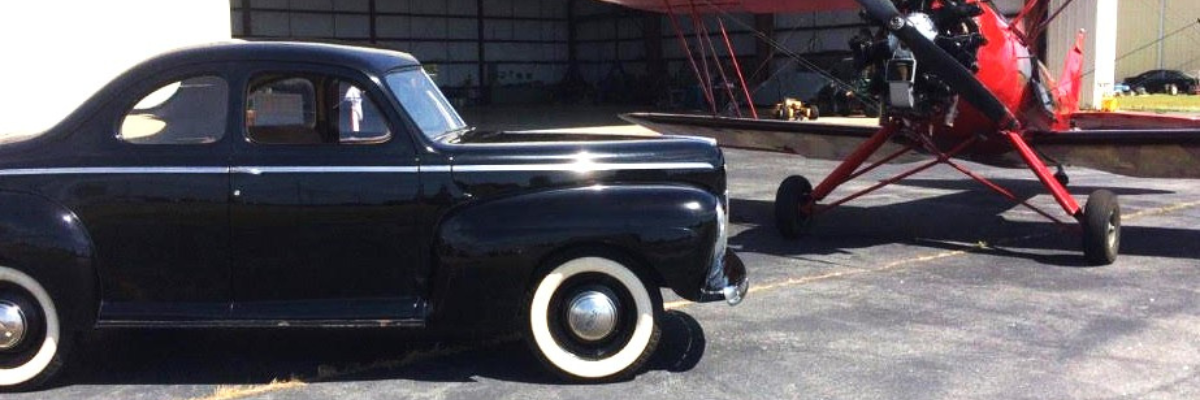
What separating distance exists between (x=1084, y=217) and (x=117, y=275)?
639cm

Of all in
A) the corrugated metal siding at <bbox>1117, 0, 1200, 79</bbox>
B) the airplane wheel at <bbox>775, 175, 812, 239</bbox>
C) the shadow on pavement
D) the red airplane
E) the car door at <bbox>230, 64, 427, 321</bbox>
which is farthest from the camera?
the corrugated metal siding at <bbox>1117, 0, 1200, 79</bbox>

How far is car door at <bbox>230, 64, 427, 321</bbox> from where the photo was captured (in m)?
4.34

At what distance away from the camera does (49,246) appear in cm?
424

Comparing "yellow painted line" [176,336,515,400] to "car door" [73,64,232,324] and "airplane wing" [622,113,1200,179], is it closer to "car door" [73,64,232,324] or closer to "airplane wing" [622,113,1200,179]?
"car door" [73,64,232,324]

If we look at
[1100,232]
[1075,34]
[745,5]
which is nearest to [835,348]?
[1100,232]

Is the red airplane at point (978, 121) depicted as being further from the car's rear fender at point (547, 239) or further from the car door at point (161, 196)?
the car door at point (161, 196)

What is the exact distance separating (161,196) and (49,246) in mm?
488

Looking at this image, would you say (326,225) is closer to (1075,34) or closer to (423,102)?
(423,102)

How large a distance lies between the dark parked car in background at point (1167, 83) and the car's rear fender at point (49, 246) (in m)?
49.2

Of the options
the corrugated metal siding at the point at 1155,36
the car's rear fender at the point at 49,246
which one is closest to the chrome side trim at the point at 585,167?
the car's rear fender at the point at 49,246

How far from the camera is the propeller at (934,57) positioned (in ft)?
23.5

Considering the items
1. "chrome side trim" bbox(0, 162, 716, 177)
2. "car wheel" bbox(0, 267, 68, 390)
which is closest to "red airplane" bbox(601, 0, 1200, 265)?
"chrome side trim" bbox(0, 162, 716, 177)

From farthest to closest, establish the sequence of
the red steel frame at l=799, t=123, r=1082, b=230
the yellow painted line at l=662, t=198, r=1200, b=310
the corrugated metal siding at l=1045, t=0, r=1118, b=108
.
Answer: the corrugated metal siding at l=1045, t=0, r=1118, b=108 → the red steel frame at l=799, t=123, r=1082, b=230 → the yellow painted line at l=662, t=198, r=1200, b=310

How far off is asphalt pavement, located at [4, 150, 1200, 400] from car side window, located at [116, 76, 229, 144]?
3.52 ft
